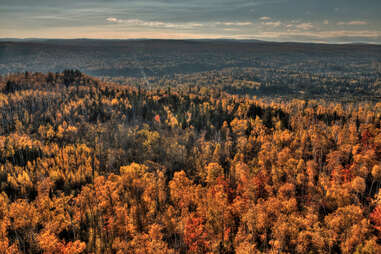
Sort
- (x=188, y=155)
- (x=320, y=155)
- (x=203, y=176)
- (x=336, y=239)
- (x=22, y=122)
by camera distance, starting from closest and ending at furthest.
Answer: (x=336, y=239), (x=203, y=176), (x=320, y=155), (x=188, y=155), (x=22, y=122)

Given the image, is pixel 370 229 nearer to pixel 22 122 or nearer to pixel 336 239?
pixel 336 239

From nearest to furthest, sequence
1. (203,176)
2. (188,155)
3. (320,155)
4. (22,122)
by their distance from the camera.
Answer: (203,176)
(320,155)
(188,155)
(22,122)

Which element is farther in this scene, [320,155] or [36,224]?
[320,155]

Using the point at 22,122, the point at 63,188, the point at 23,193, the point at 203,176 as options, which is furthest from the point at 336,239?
the point at 22,122

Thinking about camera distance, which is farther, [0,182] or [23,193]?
[0,182]

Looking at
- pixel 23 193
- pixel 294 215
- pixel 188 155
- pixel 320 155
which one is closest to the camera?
pixel 294 215

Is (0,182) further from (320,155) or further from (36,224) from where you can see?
(320,155)

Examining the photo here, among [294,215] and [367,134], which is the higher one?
[367,134]

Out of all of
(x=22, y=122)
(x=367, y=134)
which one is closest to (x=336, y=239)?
(x=367, y=134)

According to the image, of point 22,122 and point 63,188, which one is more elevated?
point 22,122
